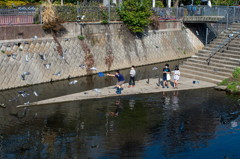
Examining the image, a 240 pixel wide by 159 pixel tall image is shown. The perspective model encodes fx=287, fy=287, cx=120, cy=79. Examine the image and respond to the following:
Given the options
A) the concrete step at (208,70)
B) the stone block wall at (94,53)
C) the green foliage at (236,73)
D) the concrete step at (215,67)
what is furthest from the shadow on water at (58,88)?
the green foliage at (236,73)

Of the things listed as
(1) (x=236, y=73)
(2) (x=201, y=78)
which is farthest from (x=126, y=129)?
(1) (x=236, y=73)

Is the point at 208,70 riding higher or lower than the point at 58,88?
higher

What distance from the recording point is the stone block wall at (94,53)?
1930 cm

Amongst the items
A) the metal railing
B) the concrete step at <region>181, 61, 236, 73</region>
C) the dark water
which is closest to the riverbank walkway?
the dark water

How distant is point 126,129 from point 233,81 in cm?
1025

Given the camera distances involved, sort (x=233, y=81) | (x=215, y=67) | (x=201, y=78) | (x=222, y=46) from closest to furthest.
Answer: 1. (x=233, y=81)
2. (x=201, y=78)
3. (x=215, y=67)
4. (x=222, y=46)

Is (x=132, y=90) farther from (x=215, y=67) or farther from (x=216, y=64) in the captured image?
(x=216, y=64)

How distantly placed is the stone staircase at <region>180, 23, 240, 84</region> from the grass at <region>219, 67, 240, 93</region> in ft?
1.84

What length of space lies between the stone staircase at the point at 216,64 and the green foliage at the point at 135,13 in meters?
6.95

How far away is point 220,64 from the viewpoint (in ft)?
69.1

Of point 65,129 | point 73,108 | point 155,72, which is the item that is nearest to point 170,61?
point 155,72

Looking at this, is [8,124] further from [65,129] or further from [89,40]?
[89,40]

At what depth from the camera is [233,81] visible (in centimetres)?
1906

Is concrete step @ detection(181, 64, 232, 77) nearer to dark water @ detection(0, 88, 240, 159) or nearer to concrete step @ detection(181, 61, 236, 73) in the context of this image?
concrete step @ detection(181, 61, 236, 73)
